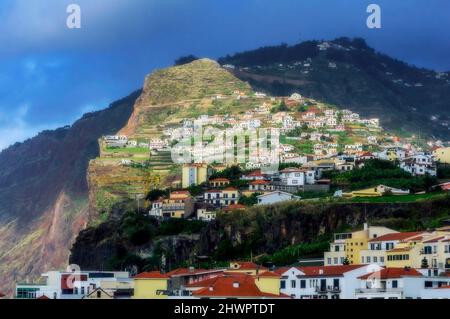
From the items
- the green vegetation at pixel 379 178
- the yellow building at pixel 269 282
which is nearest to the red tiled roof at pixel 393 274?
the yellow building at pixel 269 282

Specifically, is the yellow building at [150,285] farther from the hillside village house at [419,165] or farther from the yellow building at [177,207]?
the hillside village house at [419,165]

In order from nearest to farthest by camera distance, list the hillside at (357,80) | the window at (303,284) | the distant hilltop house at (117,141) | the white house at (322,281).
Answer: the white house at (322,281), the window at (303,284), the distant hilltop house at (117,141), the hillside at (357,80)

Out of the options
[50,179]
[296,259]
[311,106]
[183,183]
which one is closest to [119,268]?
[296,259]

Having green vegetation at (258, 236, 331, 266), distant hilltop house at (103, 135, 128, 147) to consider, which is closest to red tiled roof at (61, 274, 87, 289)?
green vegetation at (258, 236, 331, 266)

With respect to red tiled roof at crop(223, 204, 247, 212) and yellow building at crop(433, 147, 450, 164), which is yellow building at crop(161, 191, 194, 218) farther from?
yellow building at crop(433, 147, 450, 164)
